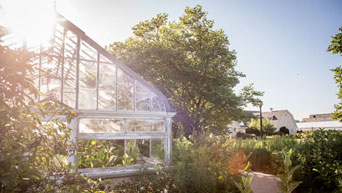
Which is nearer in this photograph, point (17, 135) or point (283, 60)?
point (17, 135)

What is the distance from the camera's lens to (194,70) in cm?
1508

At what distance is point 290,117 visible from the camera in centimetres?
4659

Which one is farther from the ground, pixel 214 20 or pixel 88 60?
pixel 214 20

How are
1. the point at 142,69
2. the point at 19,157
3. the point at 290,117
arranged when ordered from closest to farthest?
the point at 19,157 → the point at 142,69 → the point at 290,117

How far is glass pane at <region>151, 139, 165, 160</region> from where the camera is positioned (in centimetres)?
994

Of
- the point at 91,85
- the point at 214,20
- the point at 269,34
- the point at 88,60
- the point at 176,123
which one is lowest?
the point at 176,123

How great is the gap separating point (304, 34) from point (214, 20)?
906 cm

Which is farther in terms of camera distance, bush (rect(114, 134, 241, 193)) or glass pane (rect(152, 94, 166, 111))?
glass pane (rect(152, 94, 166, 111))

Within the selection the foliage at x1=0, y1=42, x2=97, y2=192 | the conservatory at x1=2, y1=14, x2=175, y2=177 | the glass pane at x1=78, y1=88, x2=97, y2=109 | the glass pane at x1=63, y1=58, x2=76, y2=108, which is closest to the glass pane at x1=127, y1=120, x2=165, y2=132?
the conservatory at x1=2, y1=14, x2=175, y2=177

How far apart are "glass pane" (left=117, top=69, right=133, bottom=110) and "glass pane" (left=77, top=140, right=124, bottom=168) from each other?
1.38 meters

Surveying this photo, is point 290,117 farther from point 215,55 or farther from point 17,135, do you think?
point 17,135

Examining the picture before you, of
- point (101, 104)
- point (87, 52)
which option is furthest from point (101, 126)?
point (87, 52)

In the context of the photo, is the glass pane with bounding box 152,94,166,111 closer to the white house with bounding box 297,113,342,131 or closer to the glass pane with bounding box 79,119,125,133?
the glass pane with bounding box 79,119,125,133

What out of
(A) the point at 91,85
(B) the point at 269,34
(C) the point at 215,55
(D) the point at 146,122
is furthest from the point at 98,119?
(C) the point at 215,55
